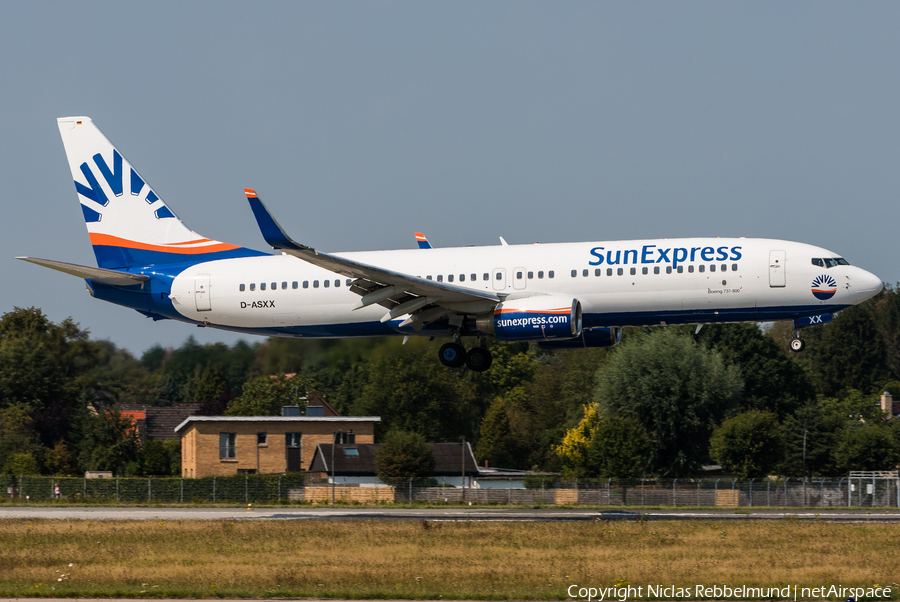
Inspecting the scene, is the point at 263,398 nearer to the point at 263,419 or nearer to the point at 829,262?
the point at 263,419

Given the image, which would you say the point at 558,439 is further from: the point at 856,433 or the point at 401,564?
the point at 401,564

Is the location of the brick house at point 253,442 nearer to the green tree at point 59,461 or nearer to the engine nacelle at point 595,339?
the green tree at point 59,461

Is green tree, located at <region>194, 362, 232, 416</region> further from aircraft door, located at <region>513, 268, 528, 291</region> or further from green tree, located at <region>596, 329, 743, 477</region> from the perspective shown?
aircraft door, located at <region>513, 268, 528, 291</region>

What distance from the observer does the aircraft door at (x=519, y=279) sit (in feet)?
132

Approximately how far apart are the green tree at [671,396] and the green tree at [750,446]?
720 cm

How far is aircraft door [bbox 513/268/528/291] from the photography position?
40.3m

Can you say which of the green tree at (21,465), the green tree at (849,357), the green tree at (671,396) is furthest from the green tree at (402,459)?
the green tree at (849,357)

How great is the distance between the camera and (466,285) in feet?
135

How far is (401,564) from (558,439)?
2907 inches

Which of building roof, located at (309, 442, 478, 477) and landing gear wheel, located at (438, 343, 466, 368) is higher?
landing gear wheel, located at (438, 343, 466, 368)

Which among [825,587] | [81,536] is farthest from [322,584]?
[81,536]

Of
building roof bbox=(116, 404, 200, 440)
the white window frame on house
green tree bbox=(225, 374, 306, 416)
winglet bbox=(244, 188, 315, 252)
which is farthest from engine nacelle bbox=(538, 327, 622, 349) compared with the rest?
building roof bbox=(116, 404, 200, 440)

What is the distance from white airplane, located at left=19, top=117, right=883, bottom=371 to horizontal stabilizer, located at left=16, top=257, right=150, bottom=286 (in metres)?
0.07

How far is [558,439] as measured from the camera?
104 m
